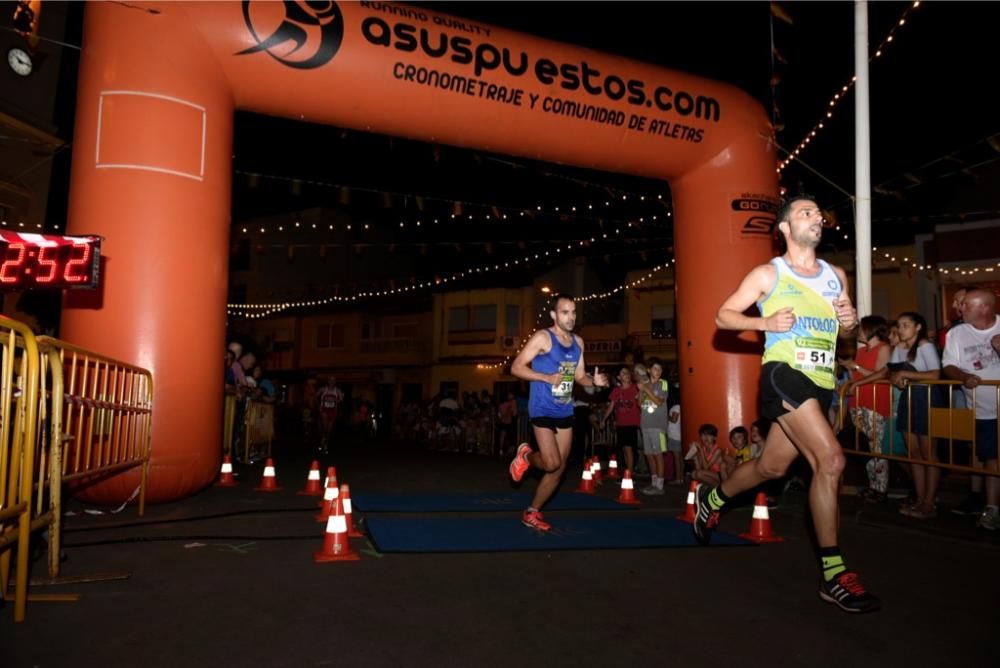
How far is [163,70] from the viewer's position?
7301mm

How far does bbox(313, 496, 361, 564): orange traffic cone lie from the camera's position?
4762 mm

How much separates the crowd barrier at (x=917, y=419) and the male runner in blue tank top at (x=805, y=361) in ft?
10.3

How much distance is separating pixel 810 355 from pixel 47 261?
5.54 metres

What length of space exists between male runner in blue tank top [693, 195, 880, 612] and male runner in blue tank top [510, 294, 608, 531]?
1.82 m

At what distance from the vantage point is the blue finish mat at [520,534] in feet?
17.3

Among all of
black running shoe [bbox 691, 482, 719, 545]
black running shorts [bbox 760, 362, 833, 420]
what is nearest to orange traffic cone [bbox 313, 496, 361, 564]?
black running shoe [bbox 691, 482, 719, 545]

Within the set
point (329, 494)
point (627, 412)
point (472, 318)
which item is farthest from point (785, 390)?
point (472, 318)

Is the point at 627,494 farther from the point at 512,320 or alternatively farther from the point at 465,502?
the point at 512,320

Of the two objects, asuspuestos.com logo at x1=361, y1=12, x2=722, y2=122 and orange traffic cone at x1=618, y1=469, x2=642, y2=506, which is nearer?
orange traffic cone at x1=618, y1=469, x2=642, y2=506

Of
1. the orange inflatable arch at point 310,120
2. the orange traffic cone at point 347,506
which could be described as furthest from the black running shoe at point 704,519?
the orange inflatable arch at point 310,120

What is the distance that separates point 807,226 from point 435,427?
17.9 m

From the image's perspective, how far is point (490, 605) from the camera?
148 inches

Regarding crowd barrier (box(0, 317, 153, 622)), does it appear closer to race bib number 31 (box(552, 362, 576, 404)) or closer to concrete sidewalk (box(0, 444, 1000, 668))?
concrete sidewalk (box(0, 444, 1000, 668))

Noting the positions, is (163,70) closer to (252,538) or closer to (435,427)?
(252,538)
